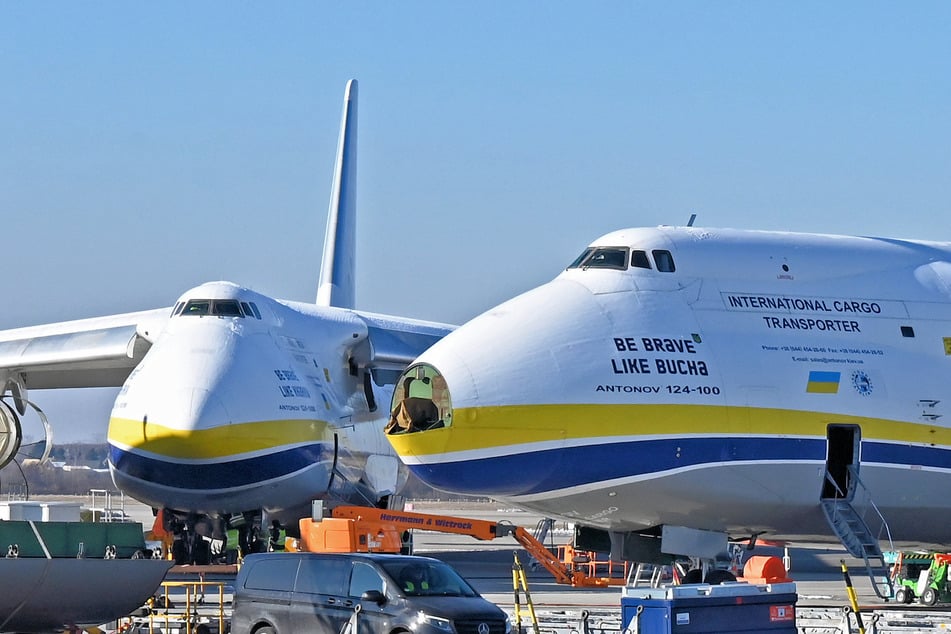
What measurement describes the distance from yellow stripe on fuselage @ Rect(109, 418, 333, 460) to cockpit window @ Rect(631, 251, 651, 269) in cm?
1295

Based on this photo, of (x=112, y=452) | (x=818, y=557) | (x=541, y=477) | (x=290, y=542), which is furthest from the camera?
(x=818, y=557)

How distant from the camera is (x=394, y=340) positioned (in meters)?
35.0

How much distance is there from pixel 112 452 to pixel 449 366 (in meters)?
15.3

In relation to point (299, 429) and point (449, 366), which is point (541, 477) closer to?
point (449, 366)

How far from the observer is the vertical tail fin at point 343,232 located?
43.8 meters

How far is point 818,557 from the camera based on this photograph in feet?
138

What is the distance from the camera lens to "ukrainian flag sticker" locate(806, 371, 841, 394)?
59.8 feet

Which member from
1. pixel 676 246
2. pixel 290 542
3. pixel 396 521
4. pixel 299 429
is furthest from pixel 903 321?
pixel 299 429

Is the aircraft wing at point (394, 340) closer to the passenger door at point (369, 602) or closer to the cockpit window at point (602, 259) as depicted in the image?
the cockpit window at point (602, 259)

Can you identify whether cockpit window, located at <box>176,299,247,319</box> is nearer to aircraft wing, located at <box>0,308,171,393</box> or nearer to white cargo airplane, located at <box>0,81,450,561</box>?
white cargo airplane, located at <box>0,81,450,561</box>

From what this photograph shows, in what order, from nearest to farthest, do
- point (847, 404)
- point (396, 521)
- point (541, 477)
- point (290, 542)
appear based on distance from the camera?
1. point (541, 477)
2. point (847, 404)
3. point (396, 521)
4. point (290, 542)

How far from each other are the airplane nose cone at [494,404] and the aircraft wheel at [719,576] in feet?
7.57

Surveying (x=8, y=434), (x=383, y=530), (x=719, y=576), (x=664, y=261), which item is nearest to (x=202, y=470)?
(x=8, y=434)

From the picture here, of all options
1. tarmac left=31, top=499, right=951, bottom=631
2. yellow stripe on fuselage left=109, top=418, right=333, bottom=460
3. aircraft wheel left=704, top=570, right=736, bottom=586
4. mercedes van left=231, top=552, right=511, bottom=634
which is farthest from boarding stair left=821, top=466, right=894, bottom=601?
yellow stripe on fuselage left=109, top=418, right=333, bottom=460
